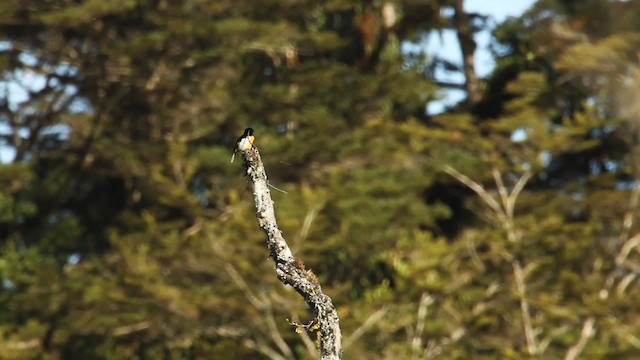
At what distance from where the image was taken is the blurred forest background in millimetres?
18594

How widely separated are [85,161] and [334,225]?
13.4 feet

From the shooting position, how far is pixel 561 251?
2006 cm

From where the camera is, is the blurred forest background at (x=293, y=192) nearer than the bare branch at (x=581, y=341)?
Yes

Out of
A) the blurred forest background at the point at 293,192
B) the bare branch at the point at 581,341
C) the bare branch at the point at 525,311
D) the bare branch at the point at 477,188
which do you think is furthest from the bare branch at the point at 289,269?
the bare branch at the point at 477,188

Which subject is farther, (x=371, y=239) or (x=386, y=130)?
(x=386, y=130)

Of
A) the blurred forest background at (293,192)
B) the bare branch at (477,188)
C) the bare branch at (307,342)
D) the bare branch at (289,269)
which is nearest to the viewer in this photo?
the bare branch at (289,269)

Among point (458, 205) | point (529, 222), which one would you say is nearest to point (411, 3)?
point (458, 205)

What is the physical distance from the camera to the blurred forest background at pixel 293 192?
18.6 m

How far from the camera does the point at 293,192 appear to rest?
62.7ft

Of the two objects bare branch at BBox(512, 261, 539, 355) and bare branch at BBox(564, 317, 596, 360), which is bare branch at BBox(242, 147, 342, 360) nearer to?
bare branch at BBox(512, 261, 539, 355)

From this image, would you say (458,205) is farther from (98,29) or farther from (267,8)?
(98,29)

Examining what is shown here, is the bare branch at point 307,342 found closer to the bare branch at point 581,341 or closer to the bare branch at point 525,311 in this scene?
the bare branch at point 525,311

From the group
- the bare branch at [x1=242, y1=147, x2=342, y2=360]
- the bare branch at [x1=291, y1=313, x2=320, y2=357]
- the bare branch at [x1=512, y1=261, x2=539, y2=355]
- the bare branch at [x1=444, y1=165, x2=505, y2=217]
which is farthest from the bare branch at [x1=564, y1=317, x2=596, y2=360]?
the bare branch at [x1=242, y1=147, x2=342, y2=360]

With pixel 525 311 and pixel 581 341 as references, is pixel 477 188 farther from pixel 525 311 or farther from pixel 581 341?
pixel 581 341
